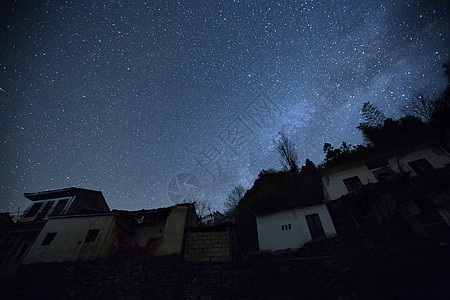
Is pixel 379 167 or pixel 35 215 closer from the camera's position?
pixel 379 167

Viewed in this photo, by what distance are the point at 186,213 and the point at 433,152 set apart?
80.1 feet

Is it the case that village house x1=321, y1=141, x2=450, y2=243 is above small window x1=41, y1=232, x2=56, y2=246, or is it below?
above

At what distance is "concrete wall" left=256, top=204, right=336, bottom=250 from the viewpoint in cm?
1498

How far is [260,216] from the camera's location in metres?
17.7

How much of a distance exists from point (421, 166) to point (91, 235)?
32043 mm

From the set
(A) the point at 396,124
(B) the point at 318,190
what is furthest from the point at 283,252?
(A) the point at 396,124

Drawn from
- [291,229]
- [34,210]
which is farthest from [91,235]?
[291,229]

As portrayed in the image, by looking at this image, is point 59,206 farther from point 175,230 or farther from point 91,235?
point 175,230

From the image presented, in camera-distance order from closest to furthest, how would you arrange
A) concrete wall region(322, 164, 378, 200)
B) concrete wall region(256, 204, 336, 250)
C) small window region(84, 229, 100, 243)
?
concrete wall region(256, 204, 336, 250), small window region(84, 229, 100, 243), concrete wall region(322, 164, 378, 200)

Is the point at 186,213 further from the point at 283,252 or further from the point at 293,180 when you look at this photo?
the point at 293,180

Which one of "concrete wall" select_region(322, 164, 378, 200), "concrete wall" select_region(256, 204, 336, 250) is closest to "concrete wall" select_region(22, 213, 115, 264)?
"concrete wall" select_region(256, 204, 336, 250)

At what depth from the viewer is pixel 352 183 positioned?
59.8ft

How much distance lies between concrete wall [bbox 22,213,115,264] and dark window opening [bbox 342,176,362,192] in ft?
77.6

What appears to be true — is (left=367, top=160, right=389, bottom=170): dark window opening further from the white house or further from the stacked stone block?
the stacked stone block
